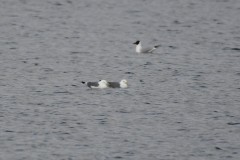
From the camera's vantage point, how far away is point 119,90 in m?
28.3

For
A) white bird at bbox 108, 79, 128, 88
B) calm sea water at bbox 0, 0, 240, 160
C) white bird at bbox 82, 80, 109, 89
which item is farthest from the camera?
white bird at bbox 108, 79, 128, 88

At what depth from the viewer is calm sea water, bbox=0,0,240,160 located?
69.5ft

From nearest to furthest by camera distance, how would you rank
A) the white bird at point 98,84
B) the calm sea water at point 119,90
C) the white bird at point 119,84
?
the calm sea water at point 119,90 < the white bird at point 98,84 < the white bird at point 119,84

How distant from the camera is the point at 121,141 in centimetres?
2147

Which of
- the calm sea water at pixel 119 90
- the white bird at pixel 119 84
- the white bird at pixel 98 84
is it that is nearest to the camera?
the calm sea water at pixel 119 90

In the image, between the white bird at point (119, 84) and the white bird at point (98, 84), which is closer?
the white bird at point (98, 84)

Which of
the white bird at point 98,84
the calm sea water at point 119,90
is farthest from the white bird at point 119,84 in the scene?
the calm sea water at point 119,90

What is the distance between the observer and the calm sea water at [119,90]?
21.2 m

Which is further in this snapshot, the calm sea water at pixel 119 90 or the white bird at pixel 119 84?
the white bird at pixel 119 84

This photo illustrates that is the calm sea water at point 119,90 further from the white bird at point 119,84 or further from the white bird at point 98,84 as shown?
the white bird at point 119,84

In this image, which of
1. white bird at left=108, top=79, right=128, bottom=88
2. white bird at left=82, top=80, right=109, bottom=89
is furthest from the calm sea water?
white bird at left=108, top=79, right=128, bottom=88

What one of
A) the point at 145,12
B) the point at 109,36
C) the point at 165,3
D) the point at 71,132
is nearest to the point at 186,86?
the point at 71,132

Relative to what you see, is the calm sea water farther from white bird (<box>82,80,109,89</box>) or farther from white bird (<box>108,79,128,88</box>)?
white bird (<box>108,79,128,88</box>)

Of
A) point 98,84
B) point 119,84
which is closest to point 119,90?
point 119,84
